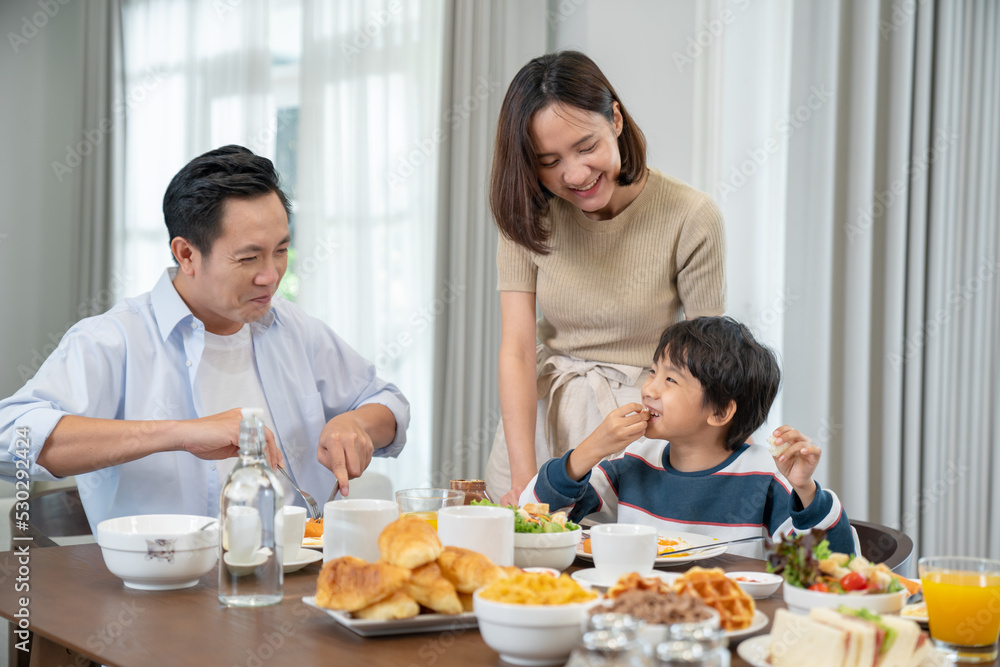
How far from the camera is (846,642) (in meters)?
0.82

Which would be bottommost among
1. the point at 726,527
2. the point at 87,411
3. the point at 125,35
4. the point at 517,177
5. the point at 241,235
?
the point at 726,527

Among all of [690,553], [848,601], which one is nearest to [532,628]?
[848,601]

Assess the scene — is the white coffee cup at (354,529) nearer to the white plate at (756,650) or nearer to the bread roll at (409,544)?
the bread roll at (409,544)

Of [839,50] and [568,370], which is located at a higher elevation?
[839,50]

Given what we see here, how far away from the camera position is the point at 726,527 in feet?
5.59

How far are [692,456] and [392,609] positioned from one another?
100 cm

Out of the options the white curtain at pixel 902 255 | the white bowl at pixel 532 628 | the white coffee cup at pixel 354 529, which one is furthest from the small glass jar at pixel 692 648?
the white curtain at pixel 902 255

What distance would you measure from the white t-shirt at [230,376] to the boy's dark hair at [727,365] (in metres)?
0.88

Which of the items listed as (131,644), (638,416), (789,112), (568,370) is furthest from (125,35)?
(131,644)

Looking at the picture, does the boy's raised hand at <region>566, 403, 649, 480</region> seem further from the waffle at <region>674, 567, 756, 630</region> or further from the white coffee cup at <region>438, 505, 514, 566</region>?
the waffle at <region>674, 567, 756, 630</region>

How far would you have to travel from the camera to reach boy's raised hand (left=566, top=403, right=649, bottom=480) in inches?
65.6

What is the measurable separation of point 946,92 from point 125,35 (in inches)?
163

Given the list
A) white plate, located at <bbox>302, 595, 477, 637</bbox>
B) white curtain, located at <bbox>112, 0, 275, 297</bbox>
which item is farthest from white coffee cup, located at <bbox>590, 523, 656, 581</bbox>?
white curtain, located at <bbox>112, 0, 275, 297</bbox>

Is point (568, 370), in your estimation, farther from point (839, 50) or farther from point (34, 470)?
point (839, 50)
